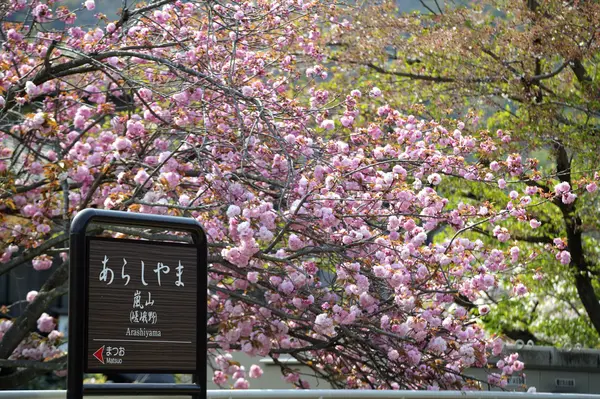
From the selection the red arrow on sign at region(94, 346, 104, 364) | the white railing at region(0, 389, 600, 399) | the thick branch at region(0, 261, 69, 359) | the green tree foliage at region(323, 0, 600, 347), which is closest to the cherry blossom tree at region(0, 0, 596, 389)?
the thick branch at region(0, 261, 69, 359)

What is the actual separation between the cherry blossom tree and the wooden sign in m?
3.03

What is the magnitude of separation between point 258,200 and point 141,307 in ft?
12.8

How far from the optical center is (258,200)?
8750 millimetres

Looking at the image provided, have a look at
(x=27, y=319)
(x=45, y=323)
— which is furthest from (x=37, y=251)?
(x=45, y=323)

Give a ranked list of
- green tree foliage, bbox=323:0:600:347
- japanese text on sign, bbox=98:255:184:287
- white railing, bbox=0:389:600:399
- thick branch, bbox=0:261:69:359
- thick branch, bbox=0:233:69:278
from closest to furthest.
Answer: japanese text on sign, bbox=98:255:184:287
white railing, bbox=0:389:600:399
thick branch, bbox=0:233:69:278
thick branch, bbox=0:261:69:359
green tree foliage, bbox=323:0:600:347

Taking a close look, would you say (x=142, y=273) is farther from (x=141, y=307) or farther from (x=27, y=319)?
(x=27, y=319)

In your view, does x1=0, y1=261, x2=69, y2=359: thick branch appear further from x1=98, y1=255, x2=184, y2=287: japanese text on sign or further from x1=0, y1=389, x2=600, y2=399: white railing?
x1=98, y1=255, x2=184, y2=287: japanese text on sign

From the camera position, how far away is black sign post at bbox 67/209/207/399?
468 cm

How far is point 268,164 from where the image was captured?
1001cm

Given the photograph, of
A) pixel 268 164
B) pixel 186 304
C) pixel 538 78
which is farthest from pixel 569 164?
pixel 186 304

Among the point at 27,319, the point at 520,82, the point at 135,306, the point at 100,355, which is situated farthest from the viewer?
the point at 520,82

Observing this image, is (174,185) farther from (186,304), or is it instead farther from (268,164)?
(186,304)

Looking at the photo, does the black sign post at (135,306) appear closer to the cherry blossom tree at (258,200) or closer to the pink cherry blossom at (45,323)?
the cherry blossom tree at (258,200)

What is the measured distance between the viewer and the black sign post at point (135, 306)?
4.68m
